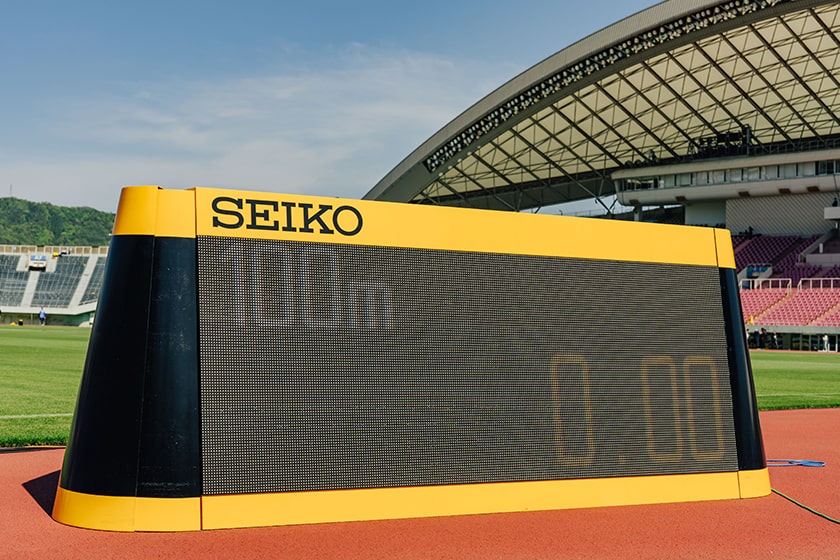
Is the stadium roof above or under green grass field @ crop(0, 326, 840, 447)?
above

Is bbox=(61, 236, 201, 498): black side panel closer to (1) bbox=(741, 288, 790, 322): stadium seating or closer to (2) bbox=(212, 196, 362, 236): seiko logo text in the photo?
(2) bbox=(212, 196, 362, 236): seiko logo text

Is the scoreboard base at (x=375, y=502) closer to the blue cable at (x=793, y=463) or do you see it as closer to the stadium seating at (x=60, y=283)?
the blue cable at (x=793, y=463)

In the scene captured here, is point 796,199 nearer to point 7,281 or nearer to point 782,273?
point 782,273

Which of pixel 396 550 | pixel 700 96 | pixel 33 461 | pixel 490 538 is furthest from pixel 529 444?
pixel 700 96

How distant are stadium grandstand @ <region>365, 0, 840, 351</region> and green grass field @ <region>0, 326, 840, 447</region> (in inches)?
810

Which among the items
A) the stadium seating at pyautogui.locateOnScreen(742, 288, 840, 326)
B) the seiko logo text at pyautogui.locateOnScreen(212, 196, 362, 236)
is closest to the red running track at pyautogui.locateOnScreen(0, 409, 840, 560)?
the seiko logo text at pyautogui.locateOnScreen(212, 196, 362, 236)

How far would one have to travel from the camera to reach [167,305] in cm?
476

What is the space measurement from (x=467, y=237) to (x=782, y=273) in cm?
5491

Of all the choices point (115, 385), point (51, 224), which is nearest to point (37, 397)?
point (115, 385)

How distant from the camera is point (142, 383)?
4.66 metres

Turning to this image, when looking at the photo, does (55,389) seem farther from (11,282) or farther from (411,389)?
(11,282)

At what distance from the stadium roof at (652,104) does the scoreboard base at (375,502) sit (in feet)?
130

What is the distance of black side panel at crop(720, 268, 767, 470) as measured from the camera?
6125mm

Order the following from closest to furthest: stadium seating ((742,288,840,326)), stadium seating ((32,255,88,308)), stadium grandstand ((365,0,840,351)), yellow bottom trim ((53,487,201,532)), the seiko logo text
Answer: yellow bottom trim ((53,487,201,532)) < the seiko logo text < stadium grandstand ((365,0,840,351)) < stadium seating ((742,288,840,326)) < stadium seating ((32,255,88,308))
